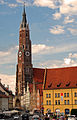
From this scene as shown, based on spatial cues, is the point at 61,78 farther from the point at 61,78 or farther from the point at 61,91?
the point at 61,91

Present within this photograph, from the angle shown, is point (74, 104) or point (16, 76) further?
point (16, 76)

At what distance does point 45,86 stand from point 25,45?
8615 centimetres

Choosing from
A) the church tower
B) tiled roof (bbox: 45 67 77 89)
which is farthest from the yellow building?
the church tower

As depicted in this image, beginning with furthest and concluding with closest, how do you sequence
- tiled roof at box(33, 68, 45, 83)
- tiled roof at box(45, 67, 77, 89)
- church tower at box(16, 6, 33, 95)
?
church tower at box(16, 6, 33, 95), tiled roof at box(33, 68, 45, 83), tiled roof at box(45, 67, 77, 89)

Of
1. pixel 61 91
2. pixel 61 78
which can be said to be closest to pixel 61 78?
pixel 61 78

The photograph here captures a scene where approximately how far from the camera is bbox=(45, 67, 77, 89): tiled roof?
84125mm

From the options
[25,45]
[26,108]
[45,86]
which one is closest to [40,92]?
[26,108]

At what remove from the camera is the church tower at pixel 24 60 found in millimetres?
161000

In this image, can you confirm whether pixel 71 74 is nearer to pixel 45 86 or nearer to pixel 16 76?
pixel 45 86

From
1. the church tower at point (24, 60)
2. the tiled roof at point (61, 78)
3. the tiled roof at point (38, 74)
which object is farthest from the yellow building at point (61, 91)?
the church tower at point (24, 60)

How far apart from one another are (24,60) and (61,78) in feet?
270

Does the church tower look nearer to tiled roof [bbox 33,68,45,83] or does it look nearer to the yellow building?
tiled roof [bbox 33,68,45,83]

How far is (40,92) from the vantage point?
126 meters

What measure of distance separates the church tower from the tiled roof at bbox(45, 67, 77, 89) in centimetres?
6999
